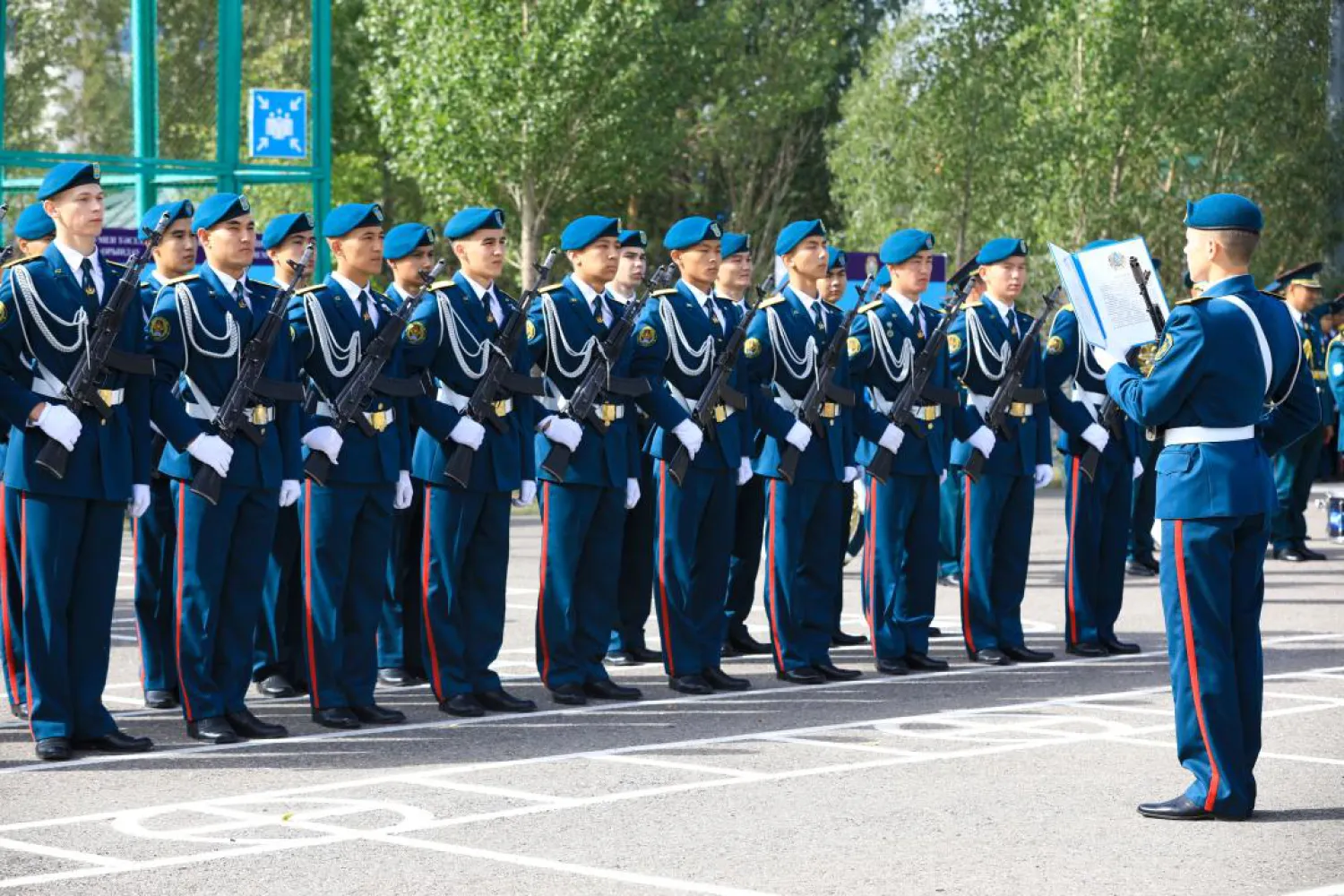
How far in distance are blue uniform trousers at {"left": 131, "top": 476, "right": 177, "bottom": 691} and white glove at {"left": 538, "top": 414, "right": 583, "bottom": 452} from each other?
1644mm

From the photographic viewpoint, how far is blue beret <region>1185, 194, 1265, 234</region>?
779cm

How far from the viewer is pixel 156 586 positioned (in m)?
10.2

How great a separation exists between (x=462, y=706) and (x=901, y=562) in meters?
2.53

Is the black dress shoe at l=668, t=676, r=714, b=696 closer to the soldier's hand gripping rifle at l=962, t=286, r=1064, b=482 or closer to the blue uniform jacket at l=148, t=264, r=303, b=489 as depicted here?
the soldier's hand gripping rifle at l=962, t=286, r=1064, b=482

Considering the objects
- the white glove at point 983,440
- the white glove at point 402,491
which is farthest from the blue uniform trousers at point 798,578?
the white glove at point 402,491

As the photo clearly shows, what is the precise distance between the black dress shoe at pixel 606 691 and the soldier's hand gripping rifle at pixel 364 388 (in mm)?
1586

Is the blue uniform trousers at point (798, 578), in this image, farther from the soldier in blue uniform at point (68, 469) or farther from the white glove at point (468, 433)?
the soldier in blue uniform at point (68, 469)

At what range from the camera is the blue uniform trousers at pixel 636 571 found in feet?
39.4

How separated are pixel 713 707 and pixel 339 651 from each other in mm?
1629

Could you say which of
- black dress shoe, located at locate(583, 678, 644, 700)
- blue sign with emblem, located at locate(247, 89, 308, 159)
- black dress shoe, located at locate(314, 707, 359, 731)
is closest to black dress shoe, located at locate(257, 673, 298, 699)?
black dress shoe, located at locate(314, 707, 359, 731)

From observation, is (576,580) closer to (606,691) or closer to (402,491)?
(606,691)

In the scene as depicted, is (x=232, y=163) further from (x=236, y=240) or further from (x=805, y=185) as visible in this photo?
(x=805, y=185)

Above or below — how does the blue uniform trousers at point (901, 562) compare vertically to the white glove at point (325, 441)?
below

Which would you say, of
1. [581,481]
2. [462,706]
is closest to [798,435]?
[581,481]
